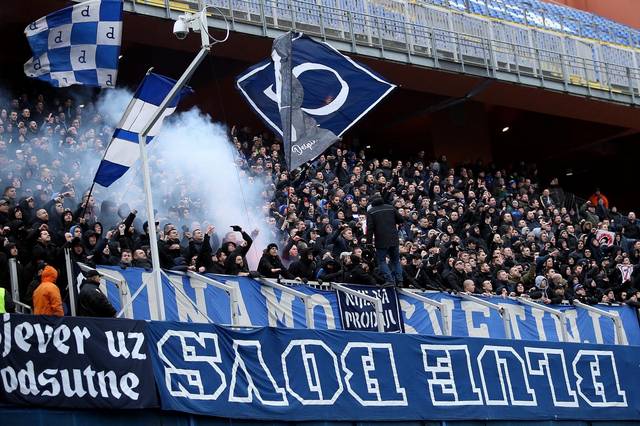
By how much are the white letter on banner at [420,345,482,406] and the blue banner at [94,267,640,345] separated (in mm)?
843

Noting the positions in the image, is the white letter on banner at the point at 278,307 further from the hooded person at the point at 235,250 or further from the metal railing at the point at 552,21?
the metal railing at the point at 552,21

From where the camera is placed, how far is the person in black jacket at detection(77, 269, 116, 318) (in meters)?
14.8

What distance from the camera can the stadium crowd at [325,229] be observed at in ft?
56.7

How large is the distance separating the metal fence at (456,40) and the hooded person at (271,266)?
8760 mm

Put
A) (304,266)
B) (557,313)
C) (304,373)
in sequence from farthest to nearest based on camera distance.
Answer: (557,313) → (304,266) → (304,373)

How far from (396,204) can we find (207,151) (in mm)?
4077

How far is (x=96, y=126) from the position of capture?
24.3 meters

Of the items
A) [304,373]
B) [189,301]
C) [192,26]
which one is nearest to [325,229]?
[189,301]

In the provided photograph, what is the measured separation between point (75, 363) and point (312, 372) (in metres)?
3.99

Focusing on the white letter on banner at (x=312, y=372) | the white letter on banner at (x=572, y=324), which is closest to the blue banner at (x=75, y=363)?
the white letter on banner at (x=312, y=372)

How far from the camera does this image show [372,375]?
58.6ft

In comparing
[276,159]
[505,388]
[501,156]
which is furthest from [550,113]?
[505,388]

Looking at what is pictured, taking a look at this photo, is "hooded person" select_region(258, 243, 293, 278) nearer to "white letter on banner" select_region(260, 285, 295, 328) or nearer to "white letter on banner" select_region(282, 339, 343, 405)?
"white letter on banner" select_region(260, 285, 295, 328)

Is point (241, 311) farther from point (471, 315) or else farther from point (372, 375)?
point (471, 315)
